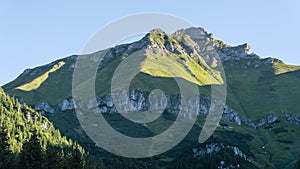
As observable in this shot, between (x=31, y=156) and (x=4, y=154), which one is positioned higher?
(x=4, y=154)

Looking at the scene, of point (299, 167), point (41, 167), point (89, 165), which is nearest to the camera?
point (41, 167)

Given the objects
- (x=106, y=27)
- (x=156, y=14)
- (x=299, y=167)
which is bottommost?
(x=299, y=167)

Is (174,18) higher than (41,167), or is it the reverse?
(174,18)

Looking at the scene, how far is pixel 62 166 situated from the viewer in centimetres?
8619

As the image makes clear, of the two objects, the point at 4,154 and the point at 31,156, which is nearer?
the point at 31,156

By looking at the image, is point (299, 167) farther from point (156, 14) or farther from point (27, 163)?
point (27, 163)

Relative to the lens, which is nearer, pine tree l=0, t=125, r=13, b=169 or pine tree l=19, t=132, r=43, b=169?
pine tree l=19, t=132, r=43, b=169

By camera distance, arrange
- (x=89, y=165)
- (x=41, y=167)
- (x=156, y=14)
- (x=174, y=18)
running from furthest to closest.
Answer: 1. (x=156, y=14)
2. (x=174, y=18)
3. (x=89, y=165)
4. (x=41, y=167)

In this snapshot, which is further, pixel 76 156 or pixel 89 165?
pixel 89 165

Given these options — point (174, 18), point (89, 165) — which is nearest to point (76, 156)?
point (89, 165)

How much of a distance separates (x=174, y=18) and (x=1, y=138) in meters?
71.8

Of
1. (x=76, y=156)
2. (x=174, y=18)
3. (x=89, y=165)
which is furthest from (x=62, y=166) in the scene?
(x=174, y=18)

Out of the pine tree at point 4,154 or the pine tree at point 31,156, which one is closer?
the pine tree at point 31,156

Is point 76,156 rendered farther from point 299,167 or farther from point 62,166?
point 299,167
